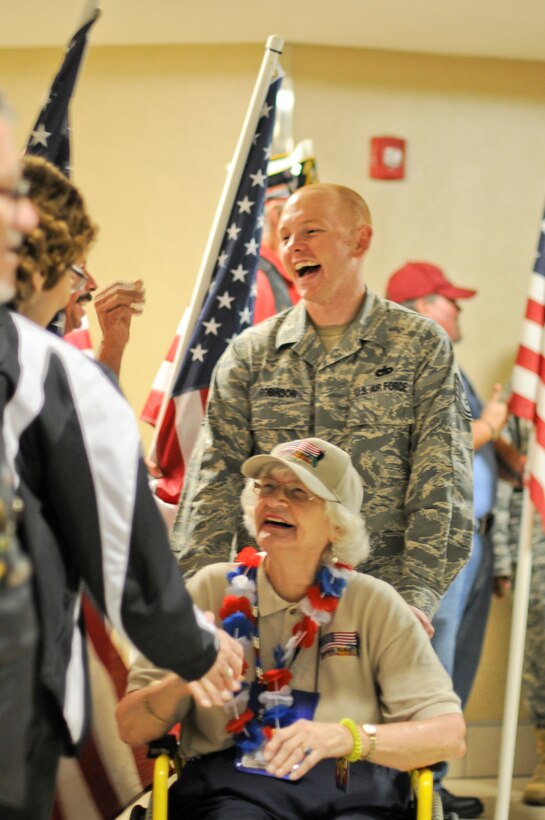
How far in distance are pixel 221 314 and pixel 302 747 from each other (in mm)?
1571

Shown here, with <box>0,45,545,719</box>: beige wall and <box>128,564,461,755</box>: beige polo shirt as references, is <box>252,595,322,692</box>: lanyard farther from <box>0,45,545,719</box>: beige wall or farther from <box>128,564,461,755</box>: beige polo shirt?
<box>0,45,545,719</box>: beige wall

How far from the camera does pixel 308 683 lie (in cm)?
223

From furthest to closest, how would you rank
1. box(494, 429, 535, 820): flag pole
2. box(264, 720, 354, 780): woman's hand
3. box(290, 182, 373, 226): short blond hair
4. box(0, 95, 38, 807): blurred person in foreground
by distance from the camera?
box(494, 429, 535, 820): flag pole, box(290, 182, 373, 226): short blond hair, box(264, 720, 354, 780): woman's hand, box(0, 95, 38, 807): blurred person in foreground

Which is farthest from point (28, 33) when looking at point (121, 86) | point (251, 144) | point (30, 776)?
point (30, 776)

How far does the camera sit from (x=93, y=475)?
146 centimetres

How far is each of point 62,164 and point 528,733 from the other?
3.03 meters

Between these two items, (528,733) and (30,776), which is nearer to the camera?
(30,776)

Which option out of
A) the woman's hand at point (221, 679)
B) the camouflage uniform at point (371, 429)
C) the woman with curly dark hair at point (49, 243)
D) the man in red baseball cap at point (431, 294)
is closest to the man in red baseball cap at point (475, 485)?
the man in red baseball cap at point (431, 294)

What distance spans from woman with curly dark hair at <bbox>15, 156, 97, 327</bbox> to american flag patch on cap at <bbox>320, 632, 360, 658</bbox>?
922 mm

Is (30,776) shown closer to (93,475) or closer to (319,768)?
(93,475)

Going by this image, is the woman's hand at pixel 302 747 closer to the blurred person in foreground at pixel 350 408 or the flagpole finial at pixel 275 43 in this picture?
the blurred person in foreground at pixel 350 408

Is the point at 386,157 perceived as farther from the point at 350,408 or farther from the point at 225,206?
the point at 350,408

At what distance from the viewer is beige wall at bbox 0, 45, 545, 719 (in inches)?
180

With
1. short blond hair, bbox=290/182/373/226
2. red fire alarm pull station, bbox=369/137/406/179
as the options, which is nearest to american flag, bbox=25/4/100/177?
short blond hair, bbox=290/182/373/226
